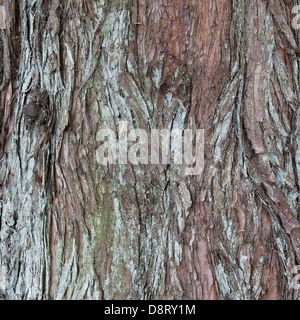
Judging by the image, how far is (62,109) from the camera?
4.44 ft

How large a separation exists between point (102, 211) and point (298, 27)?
1097 millimetres

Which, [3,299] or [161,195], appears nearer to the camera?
[161,195]

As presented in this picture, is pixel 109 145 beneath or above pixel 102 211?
above

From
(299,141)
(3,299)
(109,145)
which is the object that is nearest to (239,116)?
(299,141)

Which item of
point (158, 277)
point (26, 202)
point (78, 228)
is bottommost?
point (158, 277)

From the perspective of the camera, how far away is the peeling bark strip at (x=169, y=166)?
4.36ft

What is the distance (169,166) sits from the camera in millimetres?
1331

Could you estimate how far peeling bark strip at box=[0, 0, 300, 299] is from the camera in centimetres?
133

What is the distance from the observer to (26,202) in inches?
55.4

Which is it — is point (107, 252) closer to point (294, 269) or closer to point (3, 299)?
point (3, 299)

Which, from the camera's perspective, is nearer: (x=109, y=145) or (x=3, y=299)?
(x=109, y=145)

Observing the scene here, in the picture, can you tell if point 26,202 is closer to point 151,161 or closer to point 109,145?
point 109,145

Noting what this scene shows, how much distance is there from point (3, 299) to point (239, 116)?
1257mm

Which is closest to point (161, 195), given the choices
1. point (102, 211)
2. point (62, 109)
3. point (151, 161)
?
point (151, 161)
